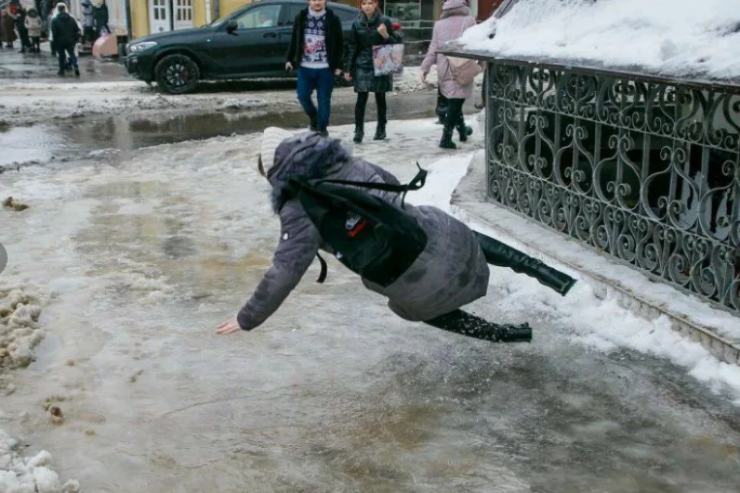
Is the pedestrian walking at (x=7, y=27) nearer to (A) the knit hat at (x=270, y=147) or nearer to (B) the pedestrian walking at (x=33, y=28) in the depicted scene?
(B) the pedestrian walking at (x=33, y=28)

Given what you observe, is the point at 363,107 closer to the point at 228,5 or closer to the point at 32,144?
the point at 32,144

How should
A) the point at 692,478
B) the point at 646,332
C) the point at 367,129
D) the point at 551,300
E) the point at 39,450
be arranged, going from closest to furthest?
the point at 692,478
the point at 39,450
the point at 646,332
the point at 551,300
the point at 367,129

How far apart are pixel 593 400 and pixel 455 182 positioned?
401cm

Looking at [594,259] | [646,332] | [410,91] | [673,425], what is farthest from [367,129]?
[673,425]

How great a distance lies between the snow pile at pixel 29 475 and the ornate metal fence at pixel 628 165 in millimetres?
3166

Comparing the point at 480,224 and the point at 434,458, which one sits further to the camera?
the point at 480,224

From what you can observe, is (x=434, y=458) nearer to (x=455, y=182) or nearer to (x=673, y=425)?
(x=673, y=425)

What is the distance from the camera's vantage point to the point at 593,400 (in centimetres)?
418

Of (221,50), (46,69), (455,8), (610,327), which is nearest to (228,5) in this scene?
(46,69)

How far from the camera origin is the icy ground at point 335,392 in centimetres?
360

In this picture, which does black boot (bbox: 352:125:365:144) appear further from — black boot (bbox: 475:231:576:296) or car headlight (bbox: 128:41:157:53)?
car headlight (bbox: 128:41:157:53)

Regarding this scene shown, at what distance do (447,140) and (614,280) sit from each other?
5339mm

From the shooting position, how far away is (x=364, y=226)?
3834mm

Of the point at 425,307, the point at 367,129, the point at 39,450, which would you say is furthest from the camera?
the point at 367,129
